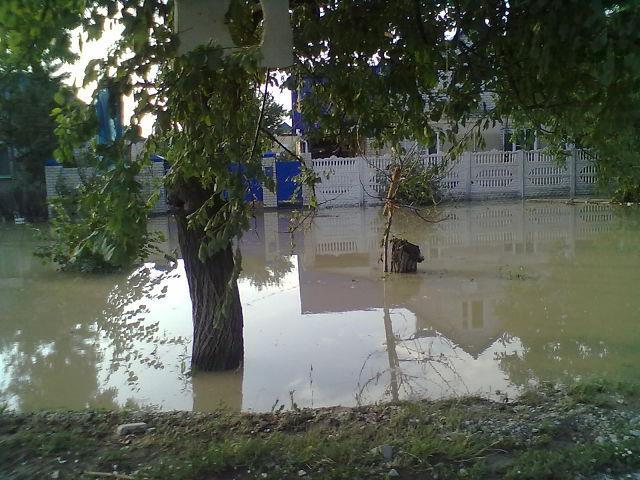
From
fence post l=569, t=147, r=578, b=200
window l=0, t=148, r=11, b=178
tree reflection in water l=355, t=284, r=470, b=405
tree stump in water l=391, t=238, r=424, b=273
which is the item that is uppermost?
window l=0, t=148, r=11, b=178

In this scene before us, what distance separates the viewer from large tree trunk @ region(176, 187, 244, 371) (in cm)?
545

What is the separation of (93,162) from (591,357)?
196 inches

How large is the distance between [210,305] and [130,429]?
5.53ft

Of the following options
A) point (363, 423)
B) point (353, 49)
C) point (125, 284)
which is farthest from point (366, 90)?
point (125, 284)

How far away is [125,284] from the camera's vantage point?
10.0 metres

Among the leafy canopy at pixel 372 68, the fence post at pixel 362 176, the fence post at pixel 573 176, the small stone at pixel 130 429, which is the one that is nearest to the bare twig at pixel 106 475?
the small stone at pixel 130 429

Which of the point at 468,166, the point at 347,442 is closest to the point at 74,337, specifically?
the point at 347,442

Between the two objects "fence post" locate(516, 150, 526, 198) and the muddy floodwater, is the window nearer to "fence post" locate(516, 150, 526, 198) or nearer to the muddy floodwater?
the muddy floodwater

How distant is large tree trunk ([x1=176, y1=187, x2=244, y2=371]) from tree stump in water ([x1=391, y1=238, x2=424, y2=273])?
453cm

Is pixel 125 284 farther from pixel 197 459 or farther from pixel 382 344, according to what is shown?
pixel 197 459

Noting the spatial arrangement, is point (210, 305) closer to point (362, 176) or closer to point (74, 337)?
point (74, 337)

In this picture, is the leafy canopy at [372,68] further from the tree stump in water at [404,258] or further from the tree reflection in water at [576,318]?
the tree stump in water at [404,258]

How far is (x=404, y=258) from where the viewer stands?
389 inches

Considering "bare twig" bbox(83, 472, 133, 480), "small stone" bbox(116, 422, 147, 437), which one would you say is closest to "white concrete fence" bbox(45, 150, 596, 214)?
"small stone" bbox(116, 422, 147, 437)
